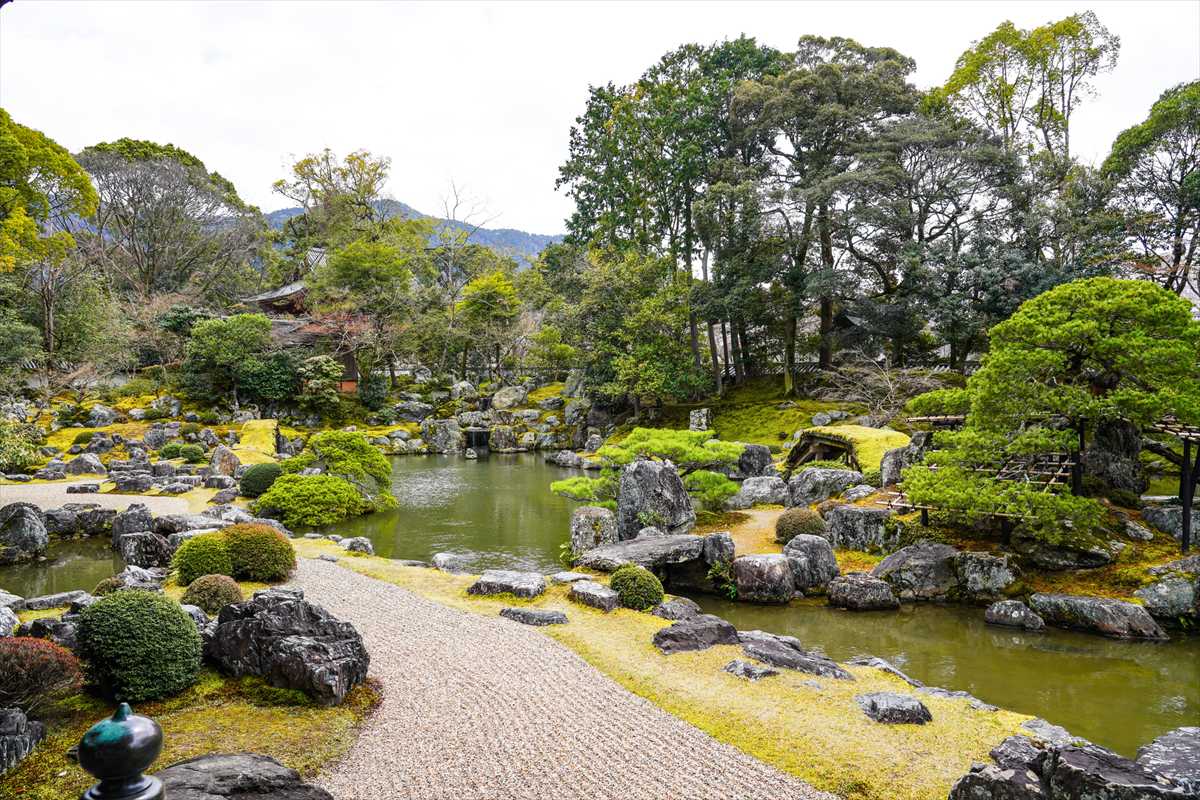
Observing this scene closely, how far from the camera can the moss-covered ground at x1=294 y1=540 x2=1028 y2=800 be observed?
19.1 feet

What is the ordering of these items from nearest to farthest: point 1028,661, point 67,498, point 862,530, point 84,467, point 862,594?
1. point 1028,661
2. point 862,594
3. point 862,530
4. point 67,498
5. point 84,467

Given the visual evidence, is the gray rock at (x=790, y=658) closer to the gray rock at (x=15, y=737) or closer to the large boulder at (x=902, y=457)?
the gray rock at (x=15, y=737)

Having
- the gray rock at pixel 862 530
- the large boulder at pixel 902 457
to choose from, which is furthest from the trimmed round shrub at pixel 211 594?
the large boulder at pixel 902 457

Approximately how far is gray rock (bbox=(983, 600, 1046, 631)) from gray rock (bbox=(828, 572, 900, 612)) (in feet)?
5.45

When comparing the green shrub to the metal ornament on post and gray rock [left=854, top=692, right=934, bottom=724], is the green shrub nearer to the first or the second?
gray rock [left=854, top=692, right=934, bottom=724]

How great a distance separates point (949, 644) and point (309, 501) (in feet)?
57.5

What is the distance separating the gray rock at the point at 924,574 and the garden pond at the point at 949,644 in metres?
0.37

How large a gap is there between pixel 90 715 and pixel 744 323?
3215cm

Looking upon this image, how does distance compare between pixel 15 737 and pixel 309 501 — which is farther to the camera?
pixel 309 501

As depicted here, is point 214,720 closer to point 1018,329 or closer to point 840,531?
point 840,531

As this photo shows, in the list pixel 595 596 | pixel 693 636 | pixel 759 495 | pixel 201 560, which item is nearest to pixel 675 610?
pixel 595 596

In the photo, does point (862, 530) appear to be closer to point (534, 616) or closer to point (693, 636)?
point (693, 636)

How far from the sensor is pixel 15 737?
5.43m

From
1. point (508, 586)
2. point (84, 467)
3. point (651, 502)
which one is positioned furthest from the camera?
point (84, 467)
